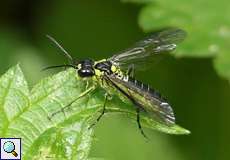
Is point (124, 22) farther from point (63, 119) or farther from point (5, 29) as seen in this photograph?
point (63, 119)

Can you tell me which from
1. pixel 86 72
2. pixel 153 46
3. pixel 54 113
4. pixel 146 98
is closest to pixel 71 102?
pixel 54 113

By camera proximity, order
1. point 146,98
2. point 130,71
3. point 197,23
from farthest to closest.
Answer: point 197,23 < point 130,71 < point 146,98

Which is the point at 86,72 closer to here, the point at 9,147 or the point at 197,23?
the point at 9,147

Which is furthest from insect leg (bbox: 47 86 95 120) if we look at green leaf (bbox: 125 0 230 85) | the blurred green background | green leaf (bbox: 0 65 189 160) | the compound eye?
green leaf (bbox: 125 0 230 85)

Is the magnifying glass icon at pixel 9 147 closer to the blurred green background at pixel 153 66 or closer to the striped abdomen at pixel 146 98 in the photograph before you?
the striped abdomen at pixel 146 98

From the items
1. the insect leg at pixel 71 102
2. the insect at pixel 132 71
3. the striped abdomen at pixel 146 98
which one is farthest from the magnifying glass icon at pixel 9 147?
the striped abdomen at pixel 146 98

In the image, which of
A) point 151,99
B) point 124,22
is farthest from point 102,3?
point 151,99

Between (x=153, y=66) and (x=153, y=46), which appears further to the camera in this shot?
(x=153, y=66)
